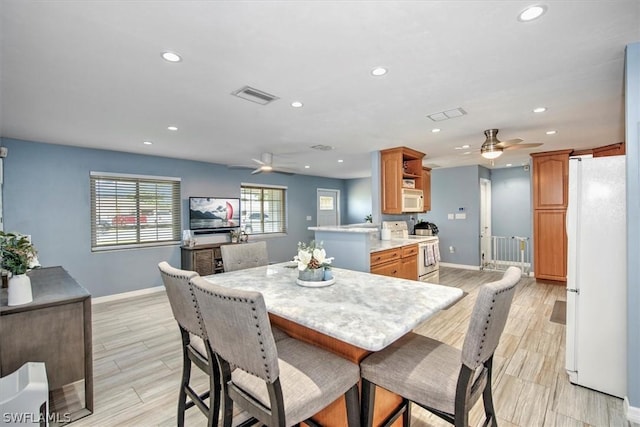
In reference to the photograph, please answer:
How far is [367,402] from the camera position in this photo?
1.42 m

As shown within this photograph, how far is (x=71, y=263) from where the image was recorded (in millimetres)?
4539

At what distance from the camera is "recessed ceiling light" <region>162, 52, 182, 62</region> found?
1916 mm

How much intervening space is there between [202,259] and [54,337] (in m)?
3.41

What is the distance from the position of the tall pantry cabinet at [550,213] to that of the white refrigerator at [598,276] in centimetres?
369

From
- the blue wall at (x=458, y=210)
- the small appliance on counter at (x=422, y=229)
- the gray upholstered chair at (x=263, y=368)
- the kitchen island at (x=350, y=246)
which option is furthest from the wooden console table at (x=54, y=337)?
the blue wall at (x=458, y=210)

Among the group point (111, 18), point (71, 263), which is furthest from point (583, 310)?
point (71, 263)

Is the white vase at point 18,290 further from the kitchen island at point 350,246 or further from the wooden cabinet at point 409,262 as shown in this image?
the wooden cabinet at point 409,262

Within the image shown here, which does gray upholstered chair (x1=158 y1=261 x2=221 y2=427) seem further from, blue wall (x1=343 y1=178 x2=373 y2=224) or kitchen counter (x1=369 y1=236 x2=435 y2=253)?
blue wall (x1=343 y1=178 x2=373 y2=224)

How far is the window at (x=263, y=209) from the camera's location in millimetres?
7193

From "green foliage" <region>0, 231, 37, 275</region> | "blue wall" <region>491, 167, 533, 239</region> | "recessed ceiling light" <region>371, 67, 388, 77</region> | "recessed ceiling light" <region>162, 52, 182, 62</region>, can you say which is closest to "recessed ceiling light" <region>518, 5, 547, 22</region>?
"recessed ceiling light" <region>371, 67, 388, 77</region>

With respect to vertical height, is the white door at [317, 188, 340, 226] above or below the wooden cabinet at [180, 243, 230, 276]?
above

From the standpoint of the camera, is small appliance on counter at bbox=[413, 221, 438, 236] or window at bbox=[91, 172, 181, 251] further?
small appliance on counter at bbox=[413, 221, 438, 236]

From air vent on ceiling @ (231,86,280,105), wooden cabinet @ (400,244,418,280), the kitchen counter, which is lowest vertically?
wooden cabinet @ (400,244,418,280)

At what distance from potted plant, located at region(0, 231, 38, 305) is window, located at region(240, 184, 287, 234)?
15.6 feet
